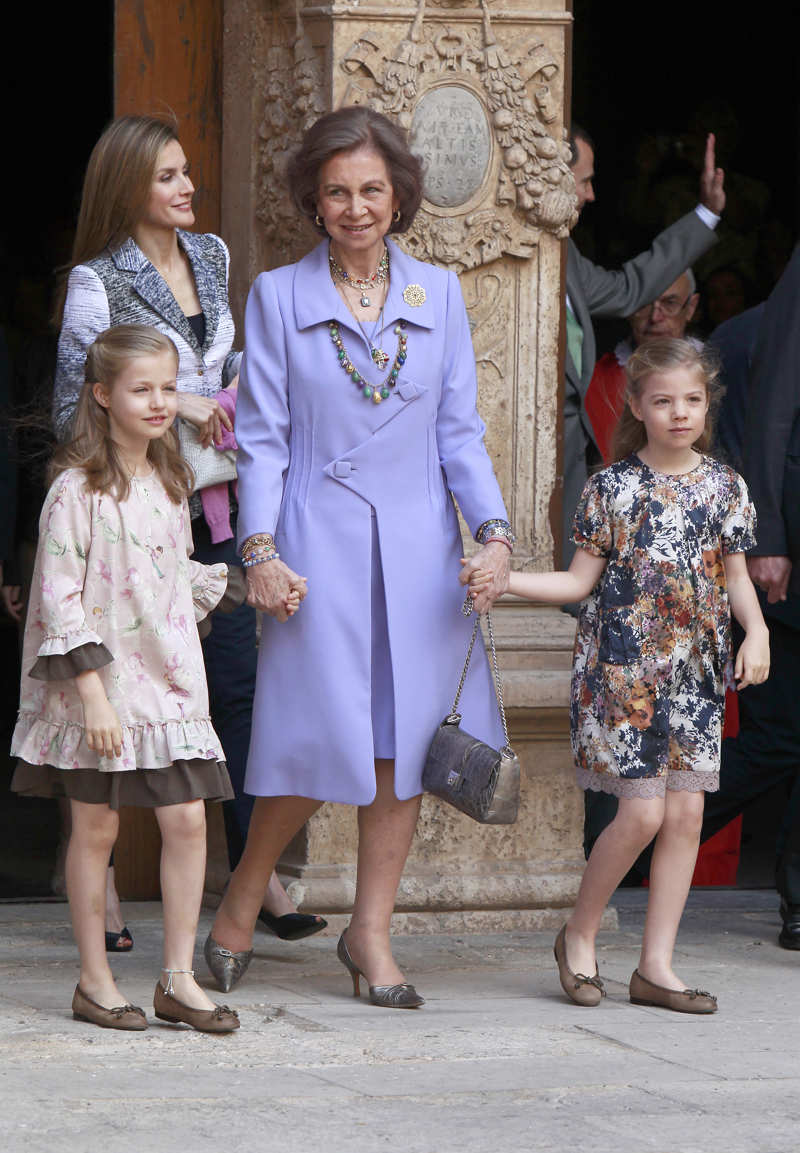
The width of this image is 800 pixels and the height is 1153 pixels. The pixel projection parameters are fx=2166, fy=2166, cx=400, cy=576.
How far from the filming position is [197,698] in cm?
449

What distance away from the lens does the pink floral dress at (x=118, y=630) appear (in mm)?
4355

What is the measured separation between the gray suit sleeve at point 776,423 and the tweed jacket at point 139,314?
4.45ft

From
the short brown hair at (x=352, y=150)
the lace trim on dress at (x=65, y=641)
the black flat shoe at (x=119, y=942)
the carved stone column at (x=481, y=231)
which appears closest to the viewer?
the lace trim on dress at (x=65, y=641)

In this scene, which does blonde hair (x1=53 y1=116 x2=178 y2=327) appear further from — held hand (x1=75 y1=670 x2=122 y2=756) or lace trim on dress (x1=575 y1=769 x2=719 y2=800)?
lace trim on dress (x1=575 y1=769 x2=719 y2=800)

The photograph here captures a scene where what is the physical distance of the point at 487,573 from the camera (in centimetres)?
454

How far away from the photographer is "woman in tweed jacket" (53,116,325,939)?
5000 millimetres

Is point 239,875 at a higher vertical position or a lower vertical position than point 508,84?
lower

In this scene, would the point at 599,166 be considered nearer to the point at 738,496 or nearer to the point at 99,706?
the point at 738,496

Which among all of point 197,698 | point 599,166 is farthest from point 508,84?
point 599,166

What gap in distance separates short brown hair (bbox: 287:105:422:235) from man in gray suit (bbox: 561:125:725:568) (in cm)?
124

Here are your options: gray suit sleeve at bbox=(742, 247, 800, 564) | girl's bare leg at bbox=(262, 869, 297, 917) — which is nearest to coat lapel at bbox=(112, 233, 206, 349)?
girl's bare leg at bbox=(262, 869, 297, 917)

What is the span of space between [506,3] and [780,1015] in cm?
265

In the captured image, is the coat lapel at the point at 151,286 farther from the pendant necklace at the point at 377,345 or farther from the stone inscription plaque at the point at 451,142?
the stone inscription plaque at the point at 451,142

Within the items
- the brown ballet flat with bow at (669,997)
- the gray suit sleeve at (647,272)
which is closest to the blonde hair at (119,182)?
the gray suit sleeve at (647,272)
